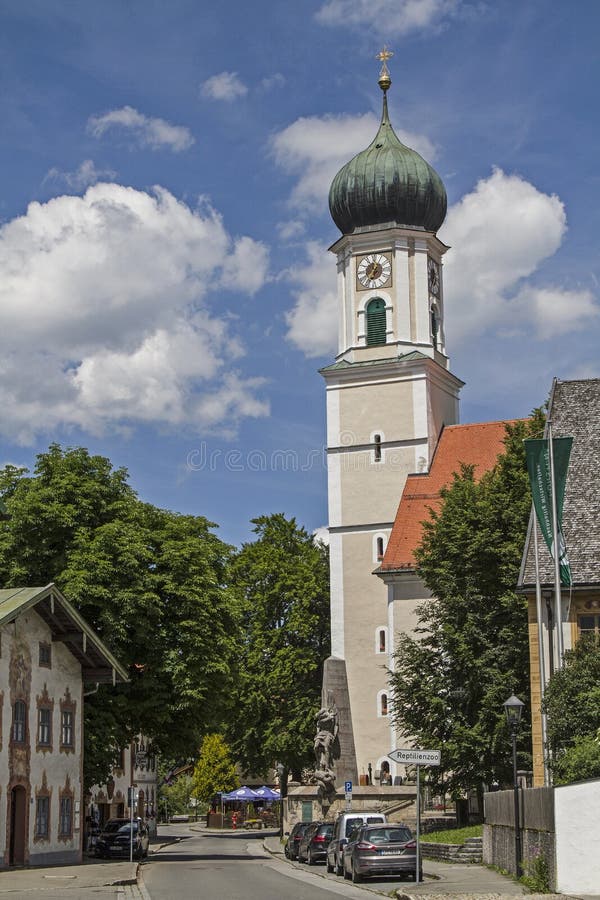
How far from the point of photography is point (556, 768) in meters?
26.9

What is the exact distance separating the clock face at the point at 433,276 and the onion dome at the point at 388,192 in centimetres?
172

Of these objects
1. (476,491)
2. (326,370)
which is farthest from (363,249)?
(476,491)

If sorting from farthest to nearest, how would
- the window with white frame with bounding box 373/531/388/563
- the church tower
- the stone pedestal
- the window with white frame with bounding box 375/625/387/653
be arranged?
→ the window with white frame with bounding box 373/531/388/563, the church tower, the window with white frame with bounding box 375/625/387/653, the stone pedestal

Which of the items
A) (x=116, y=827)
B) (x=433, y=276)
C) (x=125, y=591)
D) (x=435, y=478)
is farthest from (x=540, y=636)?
(x=433, y=276)

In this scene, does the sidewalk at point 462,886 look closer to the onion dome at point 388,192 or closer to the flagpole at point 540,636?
the flagpole at point 540,636

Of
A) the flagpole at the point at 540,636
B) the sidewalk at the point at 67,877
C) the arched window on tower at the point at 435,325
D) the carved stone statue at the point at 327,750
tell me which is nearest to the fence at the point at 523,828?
the flagpole at the point at 540,636

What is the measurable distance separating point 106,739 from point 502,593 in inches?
514

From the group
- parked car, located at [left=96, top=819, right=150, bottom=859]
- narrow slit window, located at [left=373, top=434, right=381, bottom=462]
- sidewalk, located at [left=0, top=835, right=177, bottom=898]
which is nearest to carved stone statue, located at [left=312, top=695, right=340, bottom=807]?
parked car, located at [left=96, top=819, right=150, bottom=859]

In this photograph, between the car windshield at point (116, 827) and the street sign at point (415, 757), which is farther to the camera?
the car windshield at point (116, 827)

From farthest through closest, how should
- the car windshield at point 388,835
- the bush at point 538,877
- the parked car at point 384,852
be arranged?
the car windshield at point 388,835 → the parked car at point 384,852 → the bush at point 538,877

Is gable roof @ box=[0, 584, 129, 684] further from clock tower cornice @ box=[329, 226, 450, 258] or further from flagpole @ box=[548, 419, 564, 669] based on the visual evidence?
clock tower cornice @ box=[329, 226, 450, 258]

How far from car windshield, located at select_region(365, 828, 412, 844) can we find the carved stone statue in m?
23.8

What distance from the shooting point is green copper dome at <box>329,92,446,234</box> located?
63.2 m

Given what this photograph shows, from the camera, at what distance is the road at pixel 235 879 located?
2344cm
